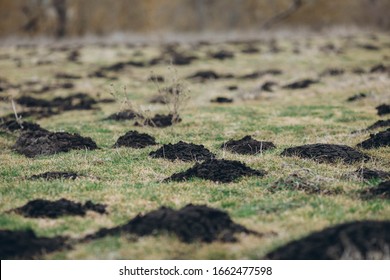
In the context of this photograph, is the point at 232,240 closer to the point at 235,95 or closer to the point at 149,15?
the point at 235,95

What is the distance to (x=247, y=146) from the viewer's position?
12.5 metres

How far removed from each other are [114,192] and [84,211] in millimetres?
1083

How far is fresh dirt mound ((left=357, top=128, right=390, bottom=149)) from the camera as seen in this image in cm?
1221

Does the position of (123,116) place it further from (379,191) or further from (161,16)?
(161,16)

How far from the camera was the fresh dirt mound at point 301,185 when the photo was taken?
353 inches

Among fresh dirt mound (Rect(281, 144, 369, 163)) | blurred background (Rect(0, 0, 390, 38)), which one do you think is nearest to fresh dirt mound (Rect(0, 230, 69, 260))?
fresh dirt mound (Rect(281, 144, 369, 163))

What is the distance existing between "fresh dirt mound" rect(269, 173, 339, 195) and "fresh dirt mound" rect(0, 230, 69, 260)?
4.10 meters

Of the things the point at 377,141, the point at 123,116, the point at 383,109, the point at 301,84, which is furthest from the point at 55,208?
the point at 301,84

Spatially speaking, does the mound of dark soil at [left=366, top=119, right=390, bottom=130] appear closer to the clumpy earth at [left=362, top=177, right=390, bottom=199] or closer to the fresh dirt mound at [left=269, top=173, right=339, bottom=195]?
the fresh dirt mound at [left=269, top=173, right=339, bottom=195]

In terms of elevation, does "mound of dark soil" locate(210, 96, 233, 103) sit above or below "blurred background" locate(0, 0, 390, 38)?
below

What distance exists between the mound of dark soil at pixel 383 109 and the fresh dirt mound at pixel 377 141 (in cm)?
464

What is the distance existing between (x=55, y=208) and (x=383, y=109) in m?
12.7
